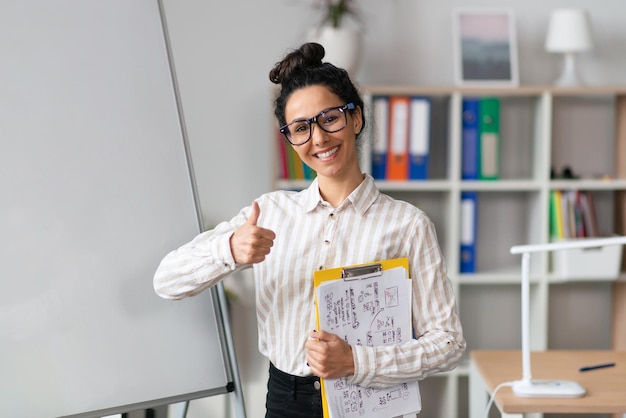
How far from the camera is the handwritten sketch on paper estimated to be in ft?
4.72

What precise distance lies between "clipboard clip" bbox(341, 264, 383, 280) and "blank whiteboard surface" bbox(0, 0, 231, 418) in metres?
0.43

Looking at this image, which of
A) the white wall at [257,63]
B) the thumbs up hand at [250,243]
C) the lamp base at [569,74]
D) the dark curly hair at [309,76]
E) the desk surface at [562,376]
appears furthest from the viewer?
the white wall at [257,63]

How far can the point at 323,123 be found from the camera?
1470mm

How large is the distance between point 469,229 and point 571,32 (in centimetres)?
91

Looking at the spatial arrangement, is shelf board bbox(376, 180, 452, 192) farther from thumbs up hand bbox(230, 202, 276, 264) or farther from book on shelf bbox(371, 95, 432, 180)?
thumbs up hand bbox(230, 202, 276, 264)

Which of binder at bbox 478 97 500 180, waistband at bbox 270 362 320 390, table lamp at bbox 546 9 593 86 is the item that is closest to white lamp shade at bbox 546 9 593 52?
table lamp at bbox 546 9 593 86

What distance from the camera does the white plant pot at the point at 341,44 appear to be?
3.09 meters

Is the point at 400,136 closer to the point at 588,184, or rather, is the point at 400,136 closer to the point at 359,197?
the point at 588,184

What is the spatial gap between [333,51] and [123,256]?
1704 mm

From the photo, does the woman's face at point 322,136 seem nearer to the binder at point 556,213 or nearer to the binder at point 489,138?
the binder at point 489,138

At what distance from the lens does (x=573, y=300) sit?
3467mm

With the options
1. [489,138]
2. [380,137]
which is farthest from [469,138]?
[380,137]

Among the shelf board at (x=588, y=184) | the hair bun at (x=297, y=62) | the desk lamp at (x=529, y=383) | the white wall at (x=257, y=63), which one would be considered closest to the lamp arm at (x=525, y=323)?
the desk lamp at (x=529, y=383)

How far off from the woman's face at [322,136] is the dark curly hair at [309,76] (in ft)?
0.05
